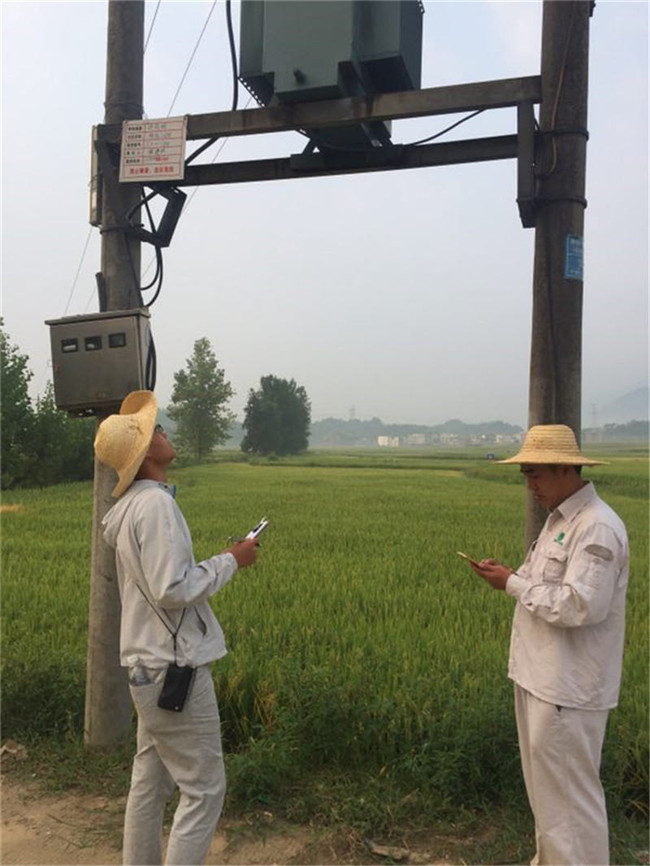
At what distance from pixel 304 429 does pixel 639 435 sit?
160 meters

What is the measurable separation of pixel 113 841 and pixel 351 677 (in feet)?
4.81

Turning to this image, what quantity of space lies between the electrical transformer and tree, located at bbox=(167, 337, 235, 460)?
45.5 meters

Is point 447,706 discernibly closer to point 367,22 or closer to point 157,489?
point 157,489

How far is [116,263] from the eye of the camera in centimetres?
390

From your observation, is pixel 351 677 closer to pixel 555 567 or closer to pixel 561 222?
pixel 555 567

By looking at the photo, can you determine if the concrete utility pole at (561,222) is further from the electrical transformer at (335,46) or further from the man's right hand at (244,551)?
the man's right hand at (244,551)

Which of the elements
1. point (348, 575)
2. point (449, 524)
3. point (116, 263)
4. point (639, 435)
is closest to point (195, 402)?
point (449, 524)

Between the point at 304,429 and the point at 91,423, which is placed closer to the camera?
the point at 91,423

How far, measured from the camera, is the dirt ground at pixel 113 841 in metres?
2.84

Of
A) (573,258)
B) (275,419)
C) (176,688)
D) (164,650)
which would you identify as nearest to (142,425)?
(164,650)

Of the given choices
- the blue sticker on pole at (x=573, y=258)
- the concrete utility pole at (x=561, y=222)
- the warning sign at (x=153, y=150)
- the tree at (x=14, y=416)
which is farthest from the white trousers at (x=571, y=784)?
the tree at (x=14, y=416)

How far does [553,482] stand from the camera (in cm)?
248

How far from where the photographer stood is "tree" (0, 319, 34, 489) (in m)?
25.6

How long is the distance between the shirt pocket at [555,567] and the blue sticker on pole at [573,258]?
1.32 m
